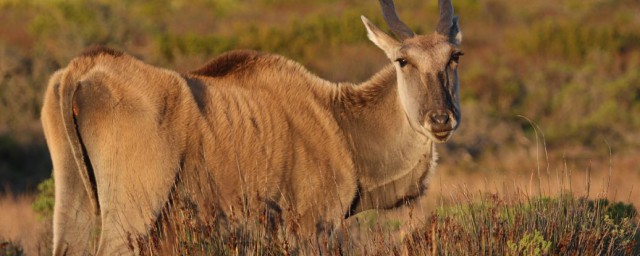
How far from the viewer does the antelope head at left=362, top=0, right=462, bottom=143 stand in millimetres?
6762

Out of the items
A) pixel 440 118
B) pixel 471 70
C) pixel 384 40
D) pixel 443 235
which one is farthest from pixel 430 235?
pixel 471 70

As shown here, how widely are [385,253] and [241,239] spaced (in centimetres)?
98

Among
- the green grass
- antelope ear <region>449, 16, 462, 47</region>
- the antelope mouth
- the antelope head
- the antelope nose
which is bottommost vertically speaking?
the green grass

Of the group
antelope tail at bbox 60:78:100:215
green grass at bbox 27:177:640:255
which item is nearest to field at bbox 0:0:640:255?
green grass at bbox 27:177:640:255

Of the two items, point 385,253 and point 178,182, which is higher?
point 178,182

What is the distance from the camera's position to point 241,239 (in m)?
5.95

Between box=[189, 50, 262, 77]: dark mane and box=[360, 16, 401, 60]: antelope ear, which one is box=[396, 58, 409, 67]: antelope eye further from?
box=[189, 50, 262, 77]: dark mane

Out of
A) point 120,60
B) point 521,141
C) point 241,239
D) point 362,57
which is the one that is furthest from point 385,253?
point 362,57

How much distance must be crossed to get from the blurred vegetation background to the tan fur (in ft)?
38.4

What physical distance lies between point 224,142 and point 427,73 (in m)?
1.64

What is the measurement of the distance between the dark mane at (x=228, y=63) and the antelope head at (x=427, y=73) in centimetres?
102

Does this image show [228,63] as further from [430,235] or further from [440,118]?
[430,235]

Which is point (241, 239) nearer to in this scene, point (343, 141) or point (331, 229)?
point (331, 229)

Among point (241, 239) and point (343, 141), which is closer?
point (241, 239)
